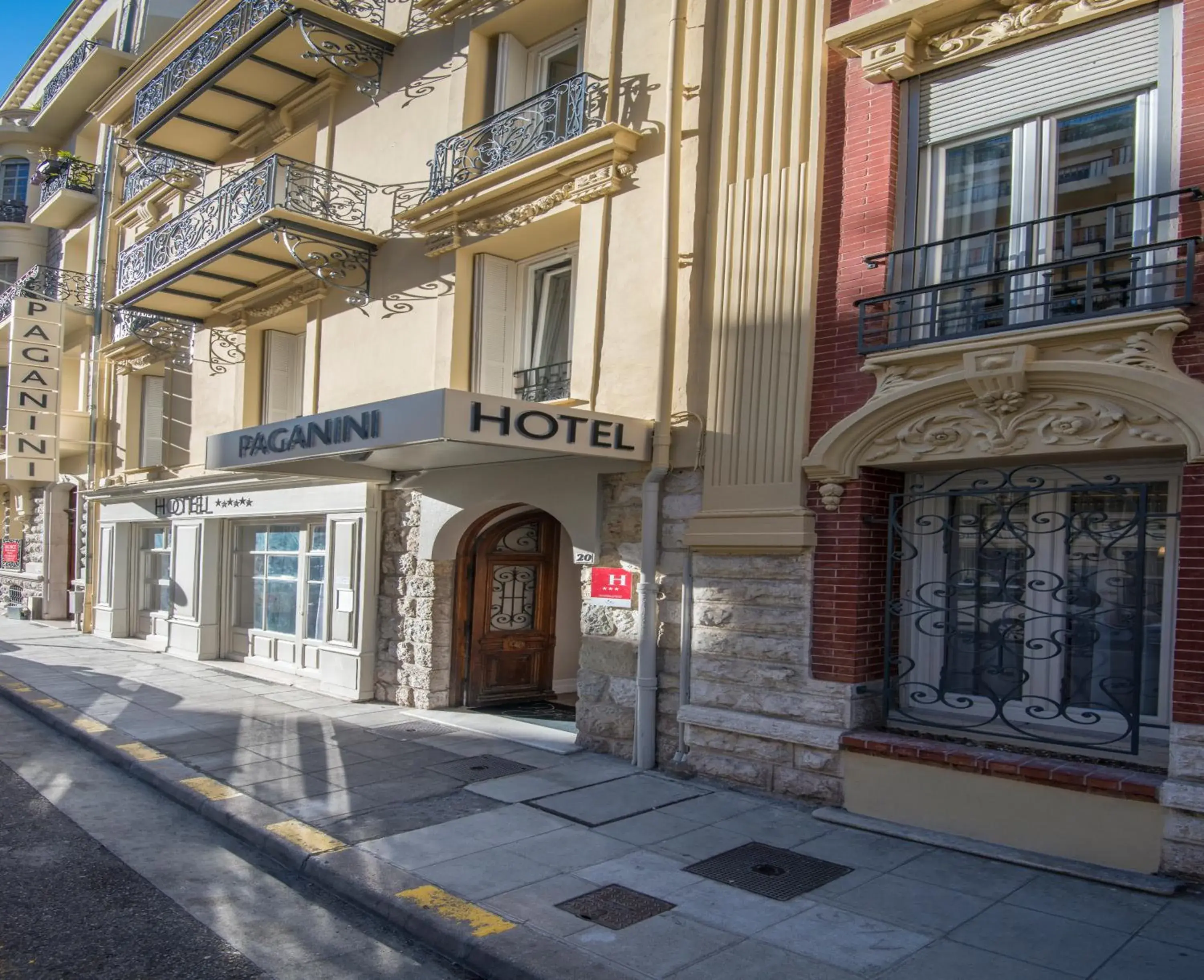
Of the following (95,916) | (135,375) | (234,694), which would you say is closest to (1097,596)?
(95,916)

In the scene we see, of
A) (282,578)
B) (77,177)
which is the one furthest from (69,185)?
(282,578)

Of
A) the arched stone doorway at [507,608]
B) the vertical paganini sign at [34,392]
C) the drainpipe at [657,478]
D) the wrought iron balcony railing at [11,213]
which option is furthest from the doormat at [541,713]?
the wrought iron balcony railing at [11,213]

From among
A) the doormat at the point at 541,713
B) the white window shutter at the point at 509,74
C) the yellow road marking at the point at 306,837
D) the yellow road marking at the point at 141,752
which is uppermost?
the white window shutter at the point at 509,74

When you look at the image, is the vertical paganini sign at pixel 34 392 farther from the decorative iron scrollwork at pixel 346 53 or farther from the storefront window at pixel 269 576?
the decorative iron scrollwork at pixel 346 53

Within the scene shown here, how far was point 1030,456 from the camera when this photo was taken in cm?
651

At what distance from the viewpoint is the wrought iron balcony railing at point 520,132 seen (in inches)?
366

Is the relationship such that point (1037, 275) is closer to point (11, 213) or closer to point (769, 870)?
point (769, 870)

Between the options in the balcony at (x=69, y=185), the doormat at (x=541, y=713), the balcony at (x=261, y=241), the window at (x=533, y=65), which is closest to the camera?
the doormat at (x=541, y=713)

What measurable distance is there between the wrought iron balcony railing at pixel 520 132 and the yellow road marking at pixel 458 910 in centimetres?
686

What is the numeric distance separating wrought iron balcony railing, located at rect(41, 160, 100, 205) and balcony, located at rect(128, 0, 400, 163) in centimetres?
618

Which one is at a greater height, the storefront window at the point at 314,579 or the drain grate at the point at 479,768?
the storefront window at the point at 314,579

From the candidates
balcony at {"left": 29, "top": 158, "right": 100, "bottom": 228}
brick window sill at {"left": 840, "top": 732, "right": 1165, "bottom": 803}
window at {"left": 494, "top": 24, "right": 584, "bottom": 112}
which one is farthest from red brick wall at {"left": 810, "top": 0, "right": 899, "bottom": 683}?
balcony at {"left": 29, "top": 158, "right": 100, "bottom": 228}

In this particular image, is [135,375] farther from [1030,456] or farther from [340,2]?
[1030,456]

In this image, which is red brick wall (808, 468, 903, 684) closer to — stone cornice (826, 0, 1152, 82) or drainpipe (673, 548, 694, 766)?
drainpipe (673, 548, 694, 766)
